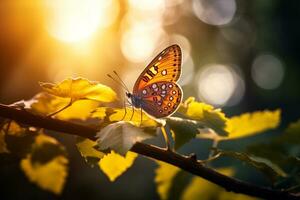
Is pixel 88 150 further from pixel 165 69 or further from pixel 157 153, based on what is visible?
pixel 165 69

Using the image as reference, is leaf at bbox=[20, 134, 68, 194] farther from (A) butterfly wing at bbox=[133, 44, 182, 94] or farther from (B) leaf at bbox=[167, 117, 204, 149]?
(B) leaf at bbox=[167, 117, 204, 149]

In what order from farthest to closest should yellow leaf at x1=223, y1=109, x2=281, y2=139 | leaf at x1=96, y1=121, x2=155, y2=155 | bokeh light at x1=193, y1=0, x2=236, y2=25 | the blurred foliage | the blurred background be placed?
bokeh light at x1=193, y1=0, x2=236, y2=25 < the blurred background < yellow leaf at x1=223, y1=109, x2=281, y2=139 < the blurred foliage < leaf at x1=96, y1=121, x2=155, y2=155

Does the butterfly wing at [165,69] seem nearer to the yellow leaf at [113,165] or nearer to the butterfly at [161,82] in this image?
the butterfly at [161,82]

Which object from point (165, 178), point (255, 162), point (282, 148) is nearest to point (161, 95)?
point (165, 178)

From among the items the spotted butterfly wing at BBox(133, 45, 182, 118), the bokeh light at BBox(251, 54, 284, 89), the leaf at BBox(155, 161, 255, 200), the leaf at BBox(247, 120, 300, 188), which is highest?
the spotted butterfly wing at BBox(133, 45, 182, 118)

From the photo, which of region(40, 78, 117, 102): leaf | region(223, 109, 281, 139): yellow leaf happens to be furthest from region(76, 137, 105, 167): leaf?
region(223, 109, 281, 139): yellow leaf

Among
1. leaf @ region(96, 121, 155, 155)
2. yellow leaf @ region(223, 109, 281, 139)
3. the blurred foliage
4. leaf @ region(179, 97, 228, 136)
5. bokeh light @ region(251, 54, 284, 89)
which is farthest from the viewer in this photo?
bokeh light @ region(251, 54, 284, 89)

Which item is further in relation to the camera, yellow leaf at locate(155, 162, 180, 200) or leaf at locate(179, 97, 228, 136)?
yellow leaf at locate(155, 162, 180, 200)
